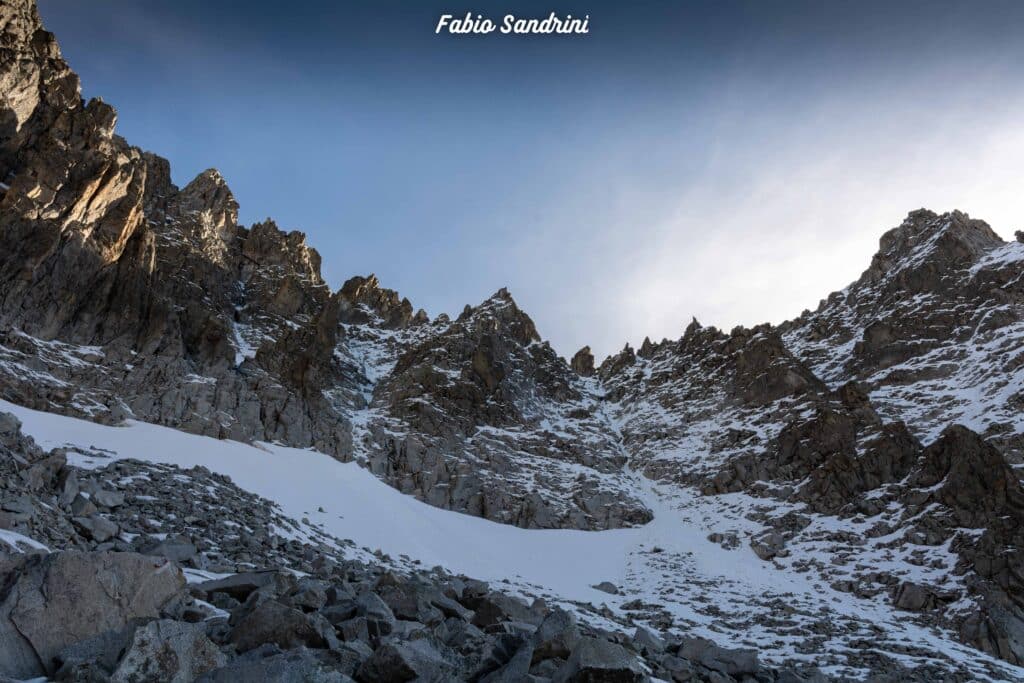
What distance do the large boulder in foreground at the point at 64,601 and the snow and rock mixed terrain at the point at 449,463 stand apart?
5 cm

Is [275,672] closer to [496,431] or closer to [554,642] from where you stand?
[554,642]

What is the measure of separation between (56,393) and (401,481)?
25.8 m

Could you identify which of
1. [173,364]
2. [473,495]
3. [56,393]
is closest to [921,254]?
[473,495]

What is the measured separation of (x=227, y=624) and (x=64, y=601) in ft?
7.73

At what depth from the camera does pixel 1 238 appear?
1742 inches

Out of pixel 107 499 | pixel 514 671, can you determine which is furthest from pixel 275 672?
pixel 107 499

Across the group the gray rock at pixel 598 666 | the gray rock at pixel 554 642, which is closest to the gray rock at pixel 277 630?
the gray rock at pixel 554 642

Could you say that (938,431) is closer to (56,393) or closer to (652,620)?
(652,620)

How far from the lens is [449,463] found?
58062mm

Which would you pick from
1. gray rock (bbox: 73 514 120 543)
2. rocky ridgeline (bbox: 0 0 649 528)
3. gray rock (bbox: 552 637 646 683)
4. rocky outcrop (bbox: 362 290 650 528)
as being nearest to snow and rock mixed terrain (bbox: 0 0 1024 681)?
gray rock (bbox: 552 637 646 683)

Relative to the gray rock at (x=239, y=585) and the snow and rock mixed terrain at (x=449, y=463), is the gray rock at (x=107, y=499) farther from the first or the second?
the gray rock at (x=239, y=585)

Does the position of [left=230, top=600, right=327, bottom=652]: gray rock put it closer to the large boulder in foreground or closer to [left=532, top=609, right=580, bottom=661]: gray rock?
the large boulder in foreground

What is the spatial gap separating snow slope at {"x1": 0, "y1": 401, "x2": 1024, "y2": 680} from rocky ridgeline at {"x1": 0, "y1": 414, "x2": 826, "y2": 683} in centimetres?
1323

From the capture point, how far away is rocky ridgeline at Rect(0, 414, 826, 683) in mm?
A: 7293
